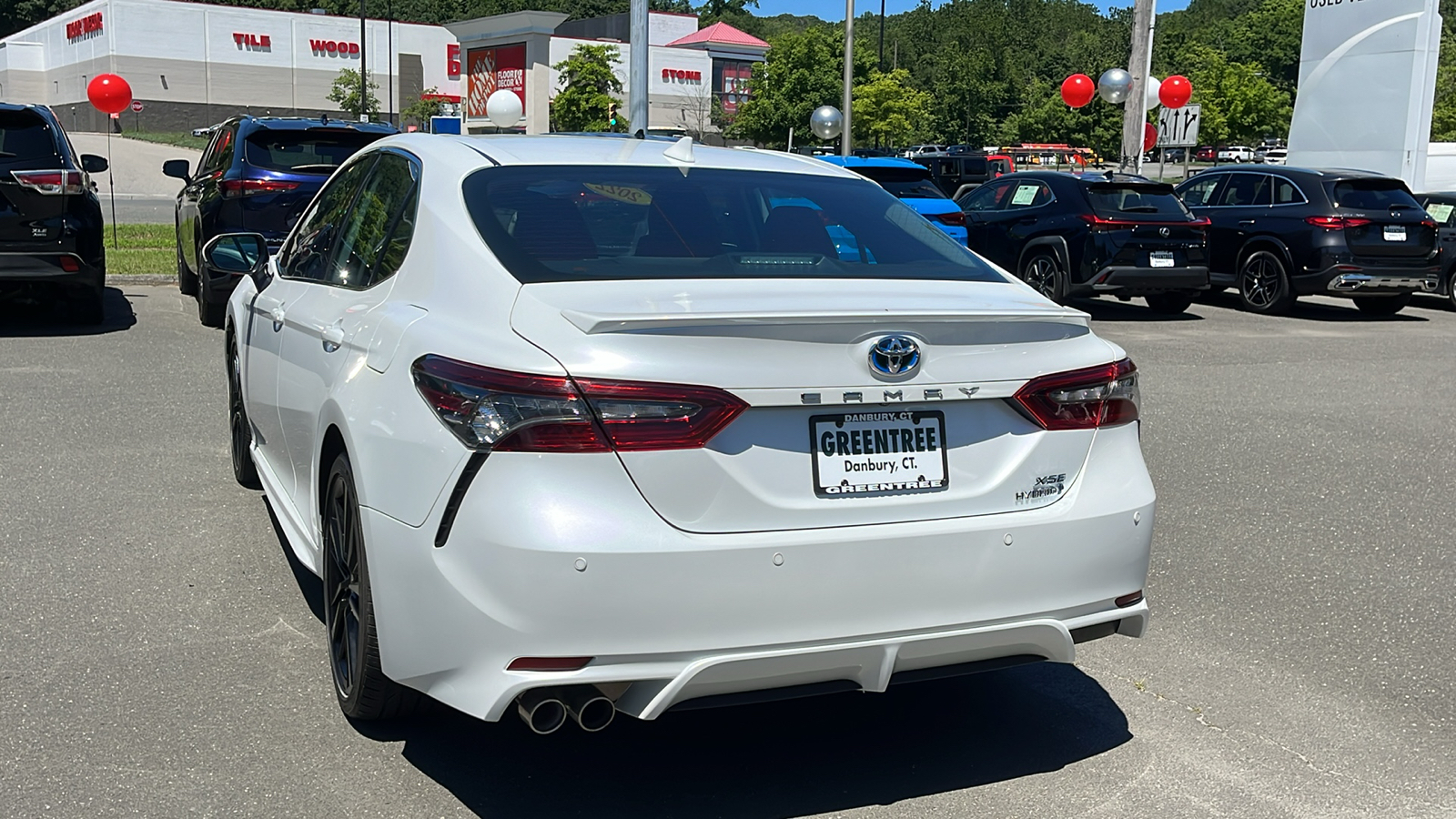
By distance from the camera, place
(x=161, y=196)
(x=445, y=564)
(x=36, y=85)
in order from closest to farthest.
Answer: (x=445, y=564)
(x=161, y=196)
(x=36, y=85)

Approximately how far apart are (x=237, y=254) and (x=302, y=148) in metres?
6.43

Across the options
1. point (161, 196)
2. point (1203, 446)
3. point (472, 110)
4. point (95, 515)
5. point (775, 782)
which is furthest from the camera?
point (472, 110)

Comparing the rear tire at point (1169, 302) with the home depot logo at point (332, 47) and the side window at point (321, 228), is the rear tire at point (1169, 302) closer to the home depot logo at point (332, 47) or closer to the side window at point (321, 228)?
the side window at point (321, 228)

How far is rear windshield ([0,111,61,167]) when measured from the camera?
432 inches

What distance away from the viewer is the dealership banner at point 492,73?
8390cm

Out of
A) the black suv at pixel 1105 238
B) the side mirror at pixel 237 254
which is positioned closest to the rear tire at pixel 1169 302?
the black suv at pixel 1105 238

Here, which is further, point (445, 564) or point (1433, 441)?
point (1433, 441)

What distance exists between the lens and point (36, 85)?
322 feet

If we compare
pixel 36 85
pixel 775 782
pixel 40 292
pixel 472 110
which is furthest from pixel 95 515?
pixel 36 85

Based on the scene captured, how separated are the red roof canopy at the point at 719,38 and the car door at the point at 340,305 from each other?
8754cm

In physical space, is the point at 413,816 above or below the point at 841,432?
below

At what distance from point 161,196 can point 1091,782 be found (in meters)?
35.7

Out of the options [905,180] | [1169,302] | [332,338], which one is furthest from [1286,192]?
[332,338]

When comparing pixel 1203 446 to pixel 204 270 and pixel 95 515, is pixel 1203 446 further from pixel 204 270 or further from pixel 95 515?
pixel 204 270
